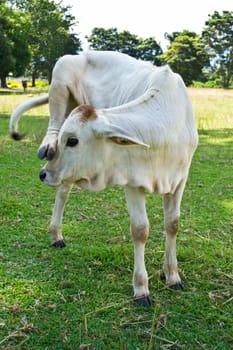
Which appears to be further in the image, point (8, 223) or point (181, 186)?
point (8, 223)

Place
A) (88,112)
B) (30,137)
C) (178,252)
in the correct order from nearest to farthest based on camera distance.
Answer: (88,112) → (178,252) → (30,137)

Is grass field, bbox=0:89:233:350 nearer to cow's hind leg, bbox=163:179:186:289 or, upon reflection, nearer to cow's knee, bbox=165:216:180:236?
Answer: cow's hind leg, bbox=163:179:186:289

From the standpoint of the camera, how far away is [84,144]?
264cm

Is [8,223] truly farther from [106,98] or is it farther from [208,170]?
[208,170]

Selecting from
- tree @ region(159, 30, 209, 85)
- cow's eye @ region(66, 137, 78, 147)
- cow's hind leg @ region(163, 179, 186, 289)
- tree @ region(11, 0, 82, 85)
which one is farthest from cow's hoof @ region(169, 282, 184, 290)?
tree @ region(159, 30, 209, 85)

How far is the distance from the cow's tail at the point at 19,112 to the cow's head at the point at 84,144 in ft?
4.21

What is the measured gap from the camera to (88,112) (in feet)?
8.64

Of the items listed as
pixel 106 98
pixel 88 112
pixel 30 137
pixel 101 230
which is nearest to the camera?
pixel 88 112

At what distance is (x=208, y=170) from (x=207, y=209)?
2031 millimetres

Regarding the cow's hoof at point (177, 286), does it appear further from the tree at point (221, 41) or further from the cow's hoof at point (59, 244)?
the tree at point (221, 41)

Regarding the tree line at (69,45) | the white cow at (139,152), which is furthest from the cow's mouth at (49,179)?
the tree line at (69,45)

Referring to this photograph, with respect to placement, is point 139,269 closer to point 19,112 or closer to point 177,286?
Result: point 177,286

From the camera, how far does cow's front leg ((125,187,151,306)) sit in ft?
10.0

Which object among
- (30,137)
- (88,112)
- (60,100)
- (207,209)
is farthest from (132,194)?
(30,137)
